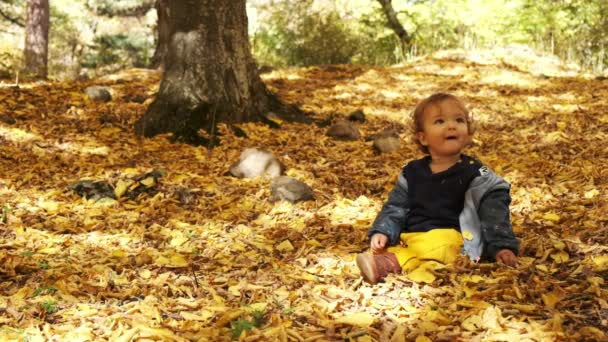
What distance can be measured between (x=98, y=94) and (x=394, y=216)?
4778 mm

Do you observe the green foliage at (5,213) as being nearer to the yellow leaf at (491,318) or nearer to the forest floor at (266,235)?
the forest floor at (266,235)

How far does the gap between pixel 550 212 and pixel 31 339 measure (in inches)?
111

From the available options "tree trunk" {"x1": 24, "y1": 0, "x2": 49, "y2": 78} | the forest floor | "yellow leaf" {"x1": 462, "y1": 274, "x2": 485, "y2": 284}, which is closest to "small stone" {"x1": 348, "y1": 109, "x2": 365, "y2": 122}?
the forest floor

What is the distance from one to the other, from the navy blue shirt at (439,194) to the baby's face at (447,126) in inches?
4.2

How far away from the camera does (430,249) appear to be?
277cm

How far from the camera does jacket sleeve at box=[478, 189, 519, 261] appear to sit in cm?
266

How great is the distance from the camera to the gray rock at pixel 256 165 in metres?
4.48

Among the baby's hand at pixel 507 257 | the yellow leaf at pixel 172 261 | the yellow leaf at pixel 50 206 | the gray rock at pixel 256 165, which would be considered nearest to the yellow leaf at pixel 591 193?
the baby's hand at pixel 507 257

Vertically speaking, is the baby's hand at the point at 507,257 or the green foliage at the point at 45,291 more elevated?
the baby's hand at the point at 507,257

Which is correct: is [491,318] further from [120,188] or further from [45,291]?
[120,188]

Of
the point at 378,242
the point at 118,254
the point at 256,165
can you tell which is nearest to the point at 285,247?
the point at 378,242

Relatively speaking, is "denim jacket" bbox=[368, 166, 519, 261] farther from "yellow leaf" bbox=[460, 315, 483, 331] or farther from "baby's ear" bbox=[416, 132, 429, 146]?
"yellow leaf" bbox=[460, 315, 483, 331]

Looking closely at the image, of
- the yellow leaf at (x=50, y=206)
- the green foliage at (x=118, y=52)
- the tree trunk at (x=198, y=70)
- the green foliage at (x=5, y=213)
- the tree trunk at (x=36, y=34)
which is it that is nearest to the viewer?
the green foliage at (x=5, y=213)

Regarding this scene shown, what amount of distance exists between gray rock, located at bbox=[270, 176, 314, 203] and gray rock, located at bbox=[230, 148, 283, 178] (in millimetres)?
443
